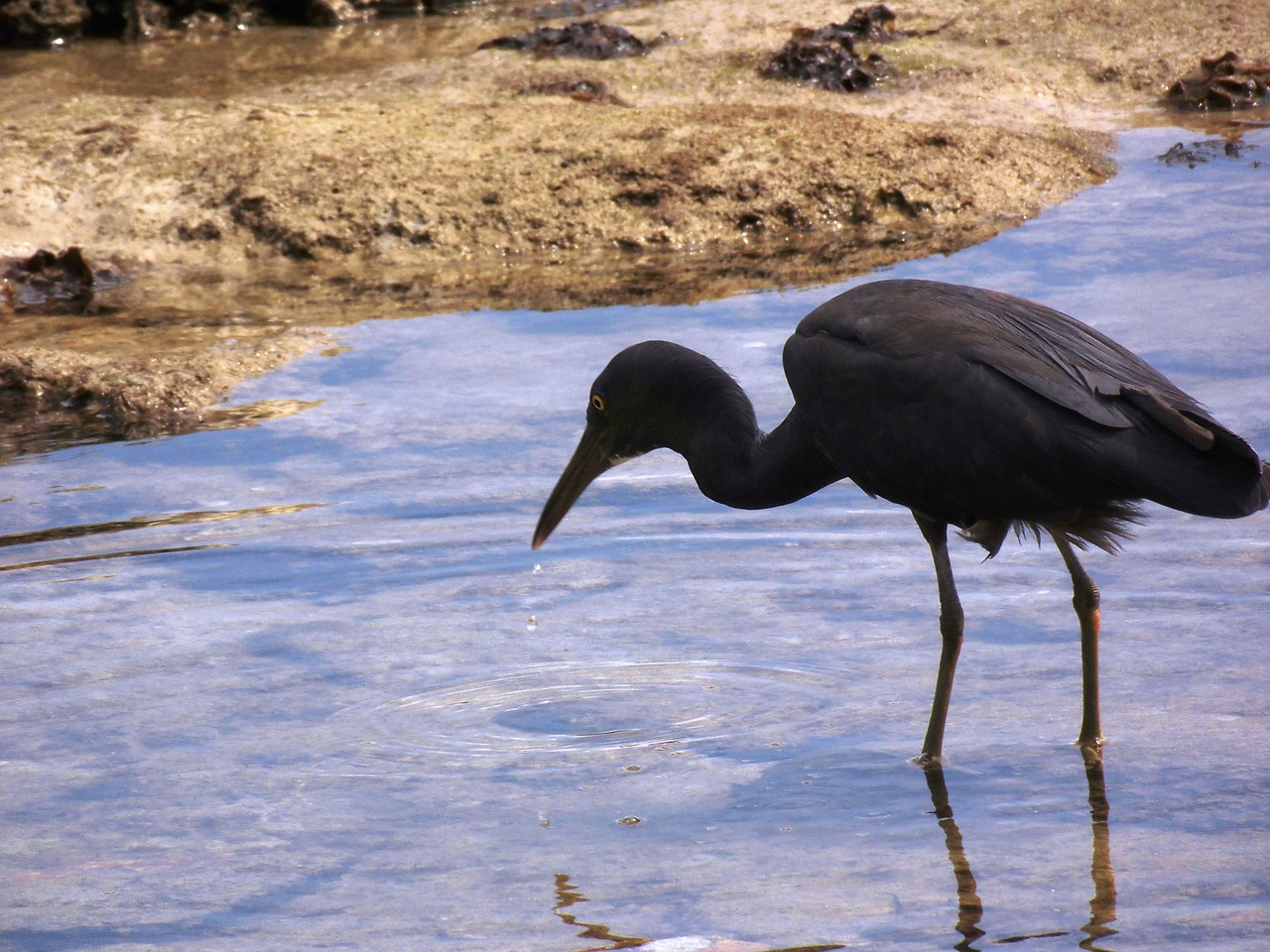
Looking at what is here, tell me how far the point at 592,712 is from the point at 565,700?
4.5 inches

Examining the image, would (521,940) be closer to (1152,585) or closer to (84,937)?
(84,937)

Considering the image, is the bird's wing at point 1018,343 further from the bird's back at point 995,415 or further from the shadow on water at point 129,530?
the shadow on water at point 129,530

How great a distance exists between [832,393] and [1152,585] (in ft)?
5.25

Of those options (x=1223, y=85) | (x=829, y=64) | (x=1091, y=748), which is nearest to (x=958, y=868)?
(x=1091, y=748)

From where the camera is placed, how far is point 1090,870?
139 inches

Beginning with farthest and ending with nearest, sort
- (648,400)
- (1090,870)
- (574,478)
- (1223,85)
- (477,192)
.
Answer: (1223,85) < (477,192) < (574,478) < (648,400) < (1090,870)

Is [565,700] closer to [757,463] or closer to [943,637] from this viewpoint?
[757,463]

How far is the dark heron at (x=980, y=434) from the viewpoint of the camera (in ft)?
12.5

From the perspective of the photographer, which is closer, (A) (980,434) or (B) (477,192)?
(A) (980,434)

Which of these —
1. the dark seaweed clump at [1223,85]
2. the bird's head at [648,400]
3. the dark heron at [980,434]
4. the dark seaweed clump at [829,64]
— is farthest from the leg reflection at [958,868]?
the dark seaweed clump at [1223,85]

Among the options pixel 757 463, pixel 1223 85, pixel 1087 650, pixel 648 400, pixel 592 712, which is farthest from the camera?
pixel 1223 85

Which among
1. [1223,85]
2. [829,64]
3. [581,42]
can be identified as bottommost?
[1223,85]

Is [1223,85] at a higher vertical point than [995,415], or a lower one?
higher

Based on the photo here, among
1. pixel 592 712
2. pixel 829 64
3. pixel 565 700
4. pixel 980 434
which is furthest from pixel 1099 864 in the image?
pixel 829 64
